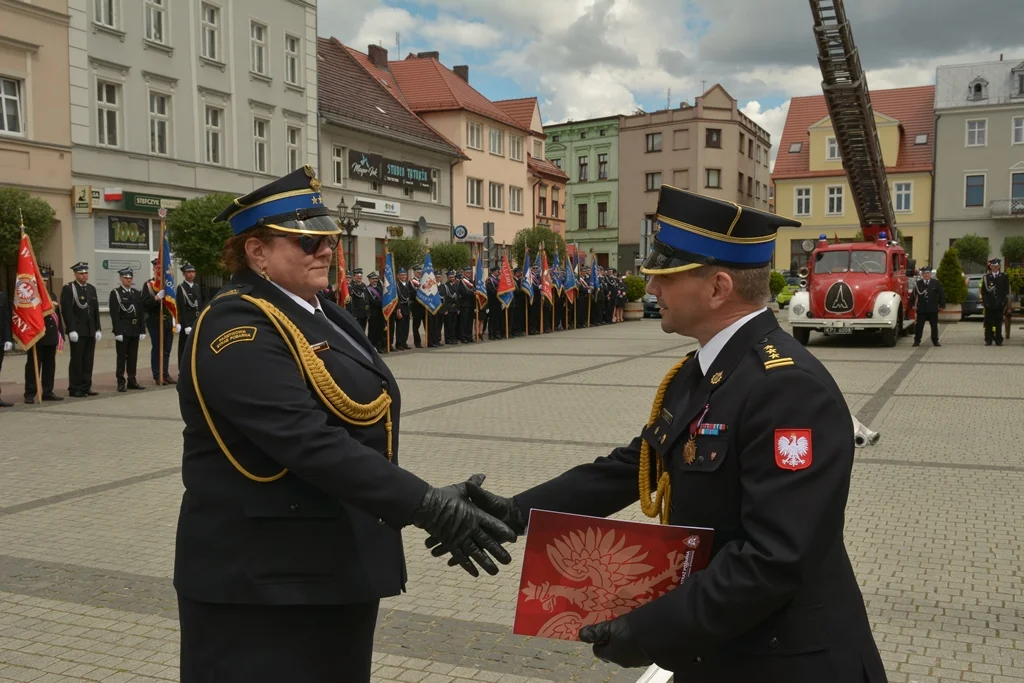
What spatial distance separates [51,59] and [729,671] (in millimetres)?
25567

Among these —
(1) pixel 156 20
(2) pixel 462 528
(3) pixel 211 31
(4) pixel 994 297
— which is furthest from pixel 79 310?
(4) pixel 994 297

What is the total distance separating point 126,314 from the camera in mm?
14859

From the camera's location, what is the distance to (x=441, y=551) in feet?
8.25

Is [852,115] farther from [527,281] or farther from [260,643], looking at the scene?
[260,643]

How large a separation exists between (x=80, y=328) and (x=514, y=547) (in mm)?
10443

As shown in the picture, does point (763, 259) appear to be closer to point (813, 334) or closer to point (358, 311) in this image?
point (358, 311)

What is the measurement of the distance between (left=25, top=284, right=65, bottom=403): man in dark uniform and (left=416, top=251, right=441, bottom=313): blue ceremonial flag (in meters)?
9.97

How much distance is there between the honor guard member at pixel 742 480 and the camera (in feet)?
6.20

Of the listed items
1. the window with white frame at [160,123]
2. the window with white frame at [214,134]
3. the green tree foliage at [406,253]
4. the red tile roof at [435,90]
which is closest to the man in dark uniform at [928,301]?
the green tree foliage at [406,253]

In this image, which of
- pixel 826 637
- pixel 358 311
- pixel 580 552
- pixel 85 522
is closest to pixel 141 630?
pixel 85 522

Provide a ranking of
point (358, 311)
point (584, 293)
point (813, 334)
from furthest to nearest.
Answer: point (584, 293)
point (813, 334)
point (358, 311)

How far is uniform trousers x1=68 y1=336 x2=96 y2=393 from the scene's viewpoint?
14.2 metres

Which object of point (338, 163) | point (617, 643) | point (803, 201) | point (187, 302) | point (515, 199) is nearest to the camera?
point (617, 643)

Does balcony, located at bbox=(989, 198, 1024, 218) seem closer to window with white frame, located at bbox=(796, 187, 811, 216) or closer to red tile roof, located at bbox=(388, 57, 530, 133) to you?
window with white frame, located at bbox=(796, 187, 811, 216)
